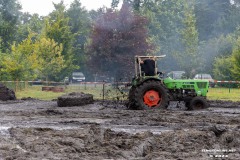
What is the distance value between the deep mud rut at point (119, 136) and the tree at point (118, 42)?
19033 millimetres

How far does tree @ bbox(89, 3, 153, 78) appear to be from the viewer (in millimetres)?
36000

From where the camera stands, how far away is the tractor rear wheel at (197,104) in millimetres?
19391

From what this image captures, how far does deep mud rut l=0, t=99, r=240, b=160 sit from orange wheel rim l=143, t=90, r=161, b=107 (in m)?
1.79

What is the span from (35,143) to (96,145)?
135 centimetres

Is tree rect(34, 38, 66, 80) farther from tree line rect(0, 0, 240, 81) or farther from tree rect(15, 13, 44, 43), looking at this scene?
tree rect(15, 13, 44, 43)

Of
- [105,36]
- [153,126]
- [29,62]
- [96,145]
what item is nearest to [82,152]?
[96,145]

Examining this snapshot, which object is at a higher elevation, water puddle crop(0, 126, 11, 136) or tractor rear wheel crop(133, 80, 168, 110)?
tractor rear wheel crop(133, 80, 168, 110)

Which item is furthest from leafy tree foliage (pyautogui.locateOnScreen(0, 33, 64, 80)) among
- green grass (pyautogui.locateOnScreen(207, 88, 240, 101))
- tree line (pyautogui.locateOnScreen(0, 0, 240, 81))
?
green grass (pyautogui.locateOnScreen(207, 88, 240, 101))

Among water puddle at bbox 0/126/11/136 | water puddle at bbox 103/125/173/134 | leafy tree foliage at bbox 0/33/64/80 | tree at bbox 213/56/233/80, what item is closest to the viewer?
water puddle at bbox 0/126/11/136

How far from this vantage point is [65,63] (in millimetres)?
41375

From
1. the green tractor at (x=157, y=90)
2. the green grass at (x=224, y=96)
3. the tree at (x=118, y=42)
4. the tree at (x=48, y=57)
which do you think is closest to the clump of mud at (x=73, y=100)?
the green tractor at (x=157, y=90)

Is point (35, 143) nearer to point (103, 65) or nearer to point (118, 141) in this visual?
point (118, 141)

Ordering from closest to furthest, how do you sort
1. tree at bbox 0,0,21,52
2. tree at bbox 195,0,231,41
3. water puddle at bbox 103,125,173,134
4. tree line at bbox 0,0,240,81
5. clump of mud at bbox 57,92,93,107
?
water puddle at bbox 103,125,173,134, clump of mud at bbox 57,92,93,107, tree line at bbox 0,0,240,81, tree at bbox 0,0,21,52, tree at bbox 195,0,231,41

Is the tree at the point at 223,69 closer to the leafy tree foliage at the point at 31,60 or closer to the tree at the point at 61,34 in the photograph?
the tree at the point at 61,34
